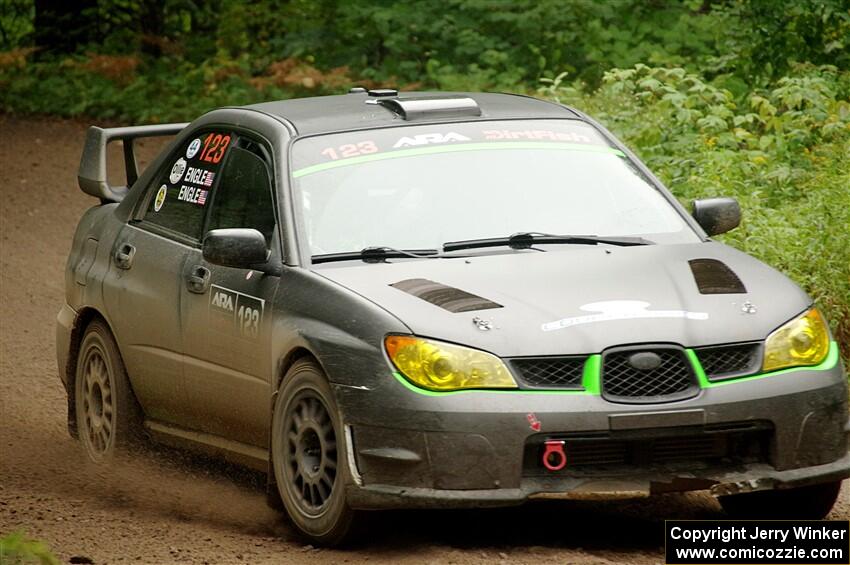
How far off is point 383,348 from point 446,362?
0.81 ft

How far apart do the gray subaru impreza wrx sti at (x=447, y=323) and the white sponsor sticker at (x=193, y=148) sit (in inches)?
2.6

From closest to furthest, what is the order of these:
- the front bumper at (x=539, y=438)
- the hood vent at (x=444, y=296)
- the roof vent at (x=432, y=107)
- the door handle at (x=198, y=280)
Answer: the front bumper at (x=539, y=438), the hood vent at (x=444, y=296), the door handle at (x=198, y=280), the roof vent at (x=432, y=107)

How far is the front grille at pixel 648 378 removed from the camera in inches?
234

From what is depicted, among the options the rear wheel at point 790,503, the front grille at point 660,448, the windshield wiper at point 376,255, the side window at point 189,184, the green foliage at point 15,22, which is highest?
the windshield wiper at point 376,255

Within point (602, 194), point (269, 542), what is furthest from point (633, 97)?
point (269, 542)

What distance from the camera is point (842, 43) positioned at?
48.4 feet

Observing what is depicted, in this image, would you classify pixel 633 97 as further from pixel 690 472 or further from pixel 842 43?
pixel 690 472

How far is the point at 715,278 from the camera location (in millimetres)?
6559

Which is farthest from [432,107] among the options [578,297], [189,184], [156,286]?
[578,297]

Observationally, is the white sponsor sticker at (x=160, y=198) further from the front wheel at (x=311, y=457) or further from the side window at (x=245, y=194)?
the front wheel at (x=311, y=457)

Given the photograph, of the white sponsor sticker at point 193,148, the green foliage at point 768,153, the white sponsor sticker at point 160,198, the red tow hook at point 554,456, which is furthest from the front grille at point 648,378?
the green foliage at point 768,153

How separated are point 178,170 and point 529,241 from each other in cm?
208

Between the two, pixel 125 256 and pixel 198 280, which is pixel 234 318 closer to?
pixel 198 280

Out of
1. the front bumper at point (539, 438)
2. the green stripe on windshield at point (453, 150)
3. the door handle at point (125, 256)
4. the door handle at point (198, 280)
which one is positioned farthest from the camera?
the door handle at point (125, 256)
